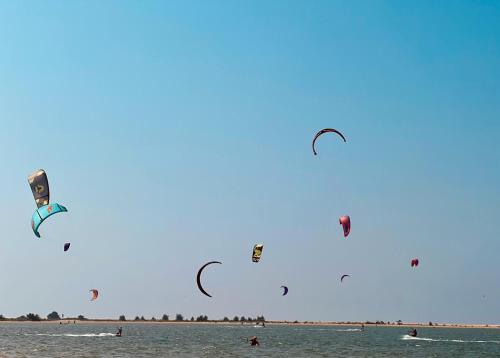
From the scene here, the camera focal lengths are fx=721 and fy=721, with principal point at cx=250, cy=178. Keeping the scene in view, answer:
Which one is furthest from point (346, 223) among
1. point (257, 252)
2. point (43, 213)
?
point (43, 213)

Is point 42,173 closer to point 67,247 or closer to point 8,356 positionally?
point 67,247

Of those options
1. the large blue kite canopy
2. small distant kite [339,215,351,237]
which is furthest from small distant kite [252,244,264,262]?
the large blue kite canopy

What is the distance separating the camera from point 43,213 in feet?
92.4

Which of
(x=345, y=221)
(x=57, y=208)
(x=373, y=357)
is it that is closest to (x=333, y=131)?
(x=345, y=221)

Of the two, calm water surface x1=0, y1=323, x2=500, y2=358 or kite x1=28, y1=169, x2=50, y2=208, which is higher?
kite x1=28, y1=169, x2=50, y2=208

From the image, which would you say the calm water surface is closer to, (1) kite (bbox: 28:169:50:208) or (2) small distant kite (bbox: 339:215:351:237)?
(2) small distant kite (bbox: 339:215:351:237)

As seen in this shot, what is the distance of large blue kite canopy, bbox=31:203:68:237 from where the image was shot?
27898 millimetres

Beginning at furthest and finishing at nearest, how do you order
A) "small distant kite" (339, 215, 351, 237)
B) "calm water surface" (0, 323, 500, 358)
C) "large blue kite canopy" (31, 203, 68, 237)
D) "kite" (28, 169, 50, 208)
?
1. "calm water surface" (0, 323, 500, 358)
2. "small distant kite" (339, 215, 351, 237)
3. "large blue kite canopy" (31, 203, 68, 237)
4. "kite" (28, 169, 50, 208)

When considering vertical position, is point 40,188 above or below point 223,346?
above

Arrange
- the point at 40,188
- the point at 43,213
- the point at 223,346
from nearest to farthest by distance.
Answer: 1. the point at 40,188
2. the point at 43,213
3. the point at 223,346

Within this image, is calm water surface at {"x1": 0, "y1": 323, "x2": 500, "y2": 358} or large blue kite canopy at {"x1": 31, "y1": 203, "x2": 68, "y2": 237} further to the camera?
calm water surface at {"x1": 0, "y1": 323, "x2": 500, "y2": 358}

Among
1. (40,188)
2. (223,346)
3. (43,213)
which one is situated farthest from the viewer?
(223,346)

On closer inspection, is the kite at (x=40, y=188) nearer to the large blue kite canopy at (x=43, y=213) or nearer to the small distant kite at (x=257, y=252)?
the large blue kite canopy at (x=43, y=213)

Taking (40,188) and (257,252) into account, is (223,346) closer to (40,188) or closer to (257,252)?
(257,252)
